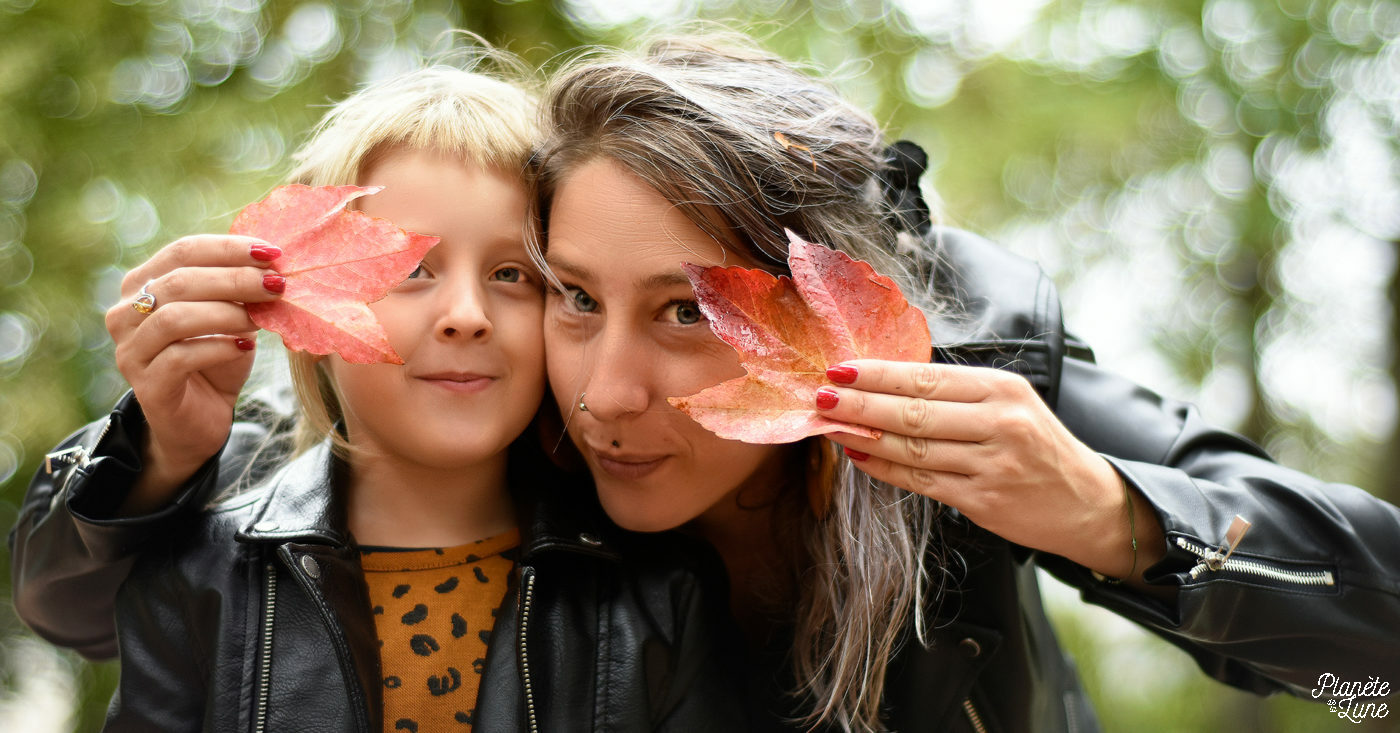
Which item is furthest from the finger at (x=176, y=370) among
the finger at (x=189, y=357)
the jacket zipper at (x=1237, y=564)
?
the jacket zipper at (x=1237, y=564)

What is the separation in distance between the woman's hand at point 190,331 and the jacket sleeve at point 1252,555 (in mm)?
1505

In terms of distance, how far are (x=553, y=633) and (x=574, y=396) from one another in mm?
460

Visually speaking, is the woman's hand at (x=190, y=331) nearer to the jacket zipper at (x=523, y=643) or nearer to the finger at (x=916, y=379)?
the jacket zipper at (x=523, y=643)

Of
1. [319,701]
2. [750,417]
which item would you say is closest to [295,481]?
[319,701]

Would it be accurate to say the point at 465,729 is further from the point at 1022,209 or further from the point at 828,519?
the point at 1022,209

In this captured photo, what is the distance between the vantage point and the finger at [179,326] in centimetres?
139

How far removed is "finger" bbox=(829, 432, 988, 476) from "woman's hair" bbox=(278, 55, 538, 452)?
2.76 feet

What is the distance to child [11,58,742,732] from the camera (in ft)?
5.20

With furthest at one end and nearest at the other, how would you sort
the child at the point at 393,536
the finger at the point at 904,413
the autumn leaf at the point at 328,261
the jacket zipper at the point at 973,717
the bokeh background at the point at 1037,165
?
the bokeh background at the point at 1037,165 → the jacket zipper at the point at 973,717 → the child at the point at 393,536 → the autumn leaf at the point at 328,261 → the finger at the point at 904,413

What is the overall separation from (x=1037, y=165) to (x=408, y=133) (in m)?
5.26

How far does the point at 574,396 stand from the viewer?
1.67m

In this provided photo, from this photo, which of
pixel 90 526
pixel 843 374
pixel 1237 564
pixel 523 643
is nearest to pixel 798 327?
pixel 843 374

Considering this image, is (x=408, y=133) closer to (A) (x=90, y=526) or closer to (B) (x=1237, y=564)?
(A) (x=90, y=526)

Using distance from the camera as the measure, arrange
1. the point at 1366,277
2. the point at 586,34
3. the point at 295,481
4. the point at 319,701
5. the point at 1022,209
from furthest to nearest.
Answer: the point at 1022,209
the point at 1366,277
the point at 586,34
the point at 295,481
the point at 319,701
